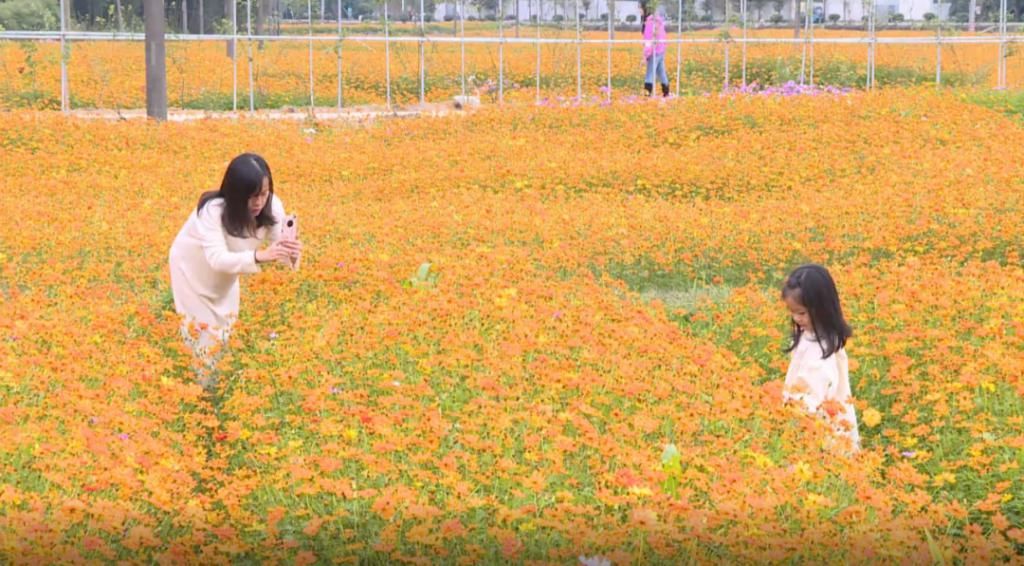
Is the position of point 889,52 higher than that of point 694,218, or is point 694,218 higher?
point 889,52

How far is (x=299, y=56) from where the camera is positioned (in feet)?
78.7

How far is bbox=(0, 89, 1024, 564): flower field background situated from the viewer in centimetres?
388

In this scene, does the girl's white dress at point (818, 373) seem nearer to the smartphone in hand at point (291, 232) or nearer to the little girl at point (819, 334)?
the little girl at point (819, 334)

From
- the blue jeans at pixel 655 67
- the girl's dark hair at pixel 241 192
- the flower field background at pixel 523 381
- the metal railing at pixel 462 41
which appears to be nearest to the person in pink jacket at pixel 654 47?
the blue jeans at pixel 655 67

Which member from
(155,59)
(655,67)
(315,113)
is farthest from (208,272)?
(655,67)

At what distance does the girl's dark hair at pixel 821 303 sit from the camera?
578 cm

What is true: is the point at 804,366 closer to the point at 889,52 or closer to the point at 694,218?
the point at 694,218

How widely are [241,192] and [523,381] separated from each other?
2.04m

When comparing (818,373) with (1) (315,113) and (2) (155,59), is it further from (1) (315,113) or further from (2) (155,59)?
(1) (315,113)

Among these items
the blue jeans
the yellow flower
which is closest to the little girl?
the yellow flower

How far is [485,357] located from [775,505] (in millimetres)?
1562

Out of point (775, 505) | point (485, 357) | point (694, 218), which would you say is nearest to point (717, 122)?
point (694, 218)

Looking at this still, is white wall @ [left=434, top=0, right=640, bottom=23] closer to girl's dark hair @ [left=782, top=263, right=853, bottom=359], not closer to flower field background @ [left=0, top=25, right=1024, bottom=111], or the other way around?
flower field background @ [left=0, top=25, right=1024, bottom=111]

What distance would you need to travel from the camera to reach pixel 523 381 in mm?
5203
